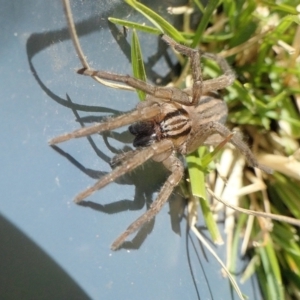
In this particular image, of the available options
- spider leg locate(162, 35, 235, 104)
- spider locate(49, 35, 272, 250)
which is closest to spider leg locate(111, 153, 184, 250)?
spider locate(49, 35, 272, 250)

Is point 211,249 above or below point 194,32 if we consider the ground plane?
below

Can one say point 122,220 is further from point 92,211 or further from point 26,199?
point 26,199

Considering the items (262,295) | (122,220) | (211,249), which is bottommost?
(262,295)

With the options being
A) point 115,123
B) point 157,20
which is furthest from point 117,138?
point 157,20

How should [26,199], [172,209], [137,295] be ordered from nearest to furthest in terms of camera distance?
[26,199], [137,295], [172,209]

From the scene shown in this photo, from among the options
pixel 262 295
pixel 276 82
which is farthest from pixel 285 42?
pixel 262 295

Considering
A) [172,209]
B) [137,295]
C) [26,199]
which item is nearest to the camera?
[26,199]

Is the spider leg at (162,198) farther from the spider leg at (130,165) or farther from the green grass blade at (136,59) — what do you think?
the green grass blade at (136,59)

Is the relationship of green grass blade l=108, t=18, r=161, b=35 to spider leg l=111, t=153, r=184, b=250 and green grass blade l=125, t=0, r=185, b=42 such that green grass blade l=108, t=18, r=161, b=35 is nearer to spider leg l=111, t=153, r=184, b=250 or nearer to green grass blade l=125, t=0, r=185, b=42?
green grass blade l=125, t=0, r=185, b=42
